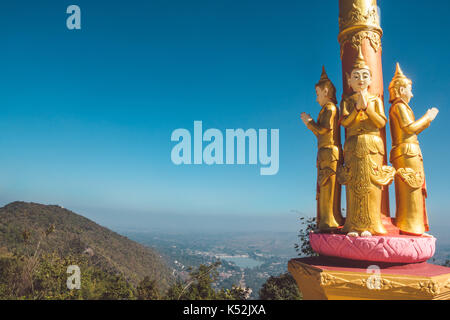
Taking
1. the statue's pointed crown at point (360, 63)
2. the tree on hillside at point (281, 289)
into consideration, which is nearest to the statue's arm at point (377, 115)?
the statue's pointed crown at point (360, 63)

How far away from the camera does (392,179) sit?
13.4 feet

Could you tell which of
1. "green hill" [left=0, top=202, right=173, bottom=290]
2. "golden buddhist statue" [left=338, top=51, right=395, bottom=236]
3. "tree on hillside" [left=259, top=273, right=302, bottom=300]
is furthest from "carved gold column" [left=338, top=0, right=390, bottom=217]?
"green hill" [left=0, top=202, right=173, bottom=290]

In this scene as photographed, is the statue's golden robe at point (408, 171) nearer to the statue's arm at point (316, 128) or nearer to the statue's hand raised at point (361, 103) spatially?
the statue's hand raised at point (361, 103)

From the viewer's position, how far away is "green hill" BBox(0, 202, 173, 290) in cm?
1980

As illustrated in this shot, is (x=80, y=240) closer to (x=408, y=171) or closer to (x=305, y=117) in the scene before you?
(x=305, y=117)

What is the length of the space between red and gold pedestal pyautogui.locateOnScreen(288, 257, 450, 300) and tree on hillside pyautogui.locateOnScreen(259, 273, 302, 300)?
21.3 feet

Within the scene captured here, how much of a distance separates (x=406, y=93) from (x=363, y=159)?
1295 millimetres

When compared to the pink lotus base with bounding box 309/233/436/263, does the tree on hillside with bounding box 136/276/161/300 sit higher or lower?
lower

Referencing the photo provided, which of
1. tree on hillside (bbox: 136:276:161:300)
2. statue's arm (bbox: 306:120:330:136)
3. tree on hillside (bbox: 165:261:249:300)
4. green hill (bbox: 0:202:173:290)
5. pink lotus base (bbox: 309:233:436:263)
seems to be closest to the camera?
pink lotus base (bbox: 309:233:436:263)

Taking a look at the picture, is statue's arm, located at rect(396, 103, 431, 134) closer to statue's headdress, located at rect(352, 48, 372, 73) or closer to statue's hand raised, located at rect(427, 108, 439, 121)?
statue's hand raised, located at rect(427, 108, 439, 121)
